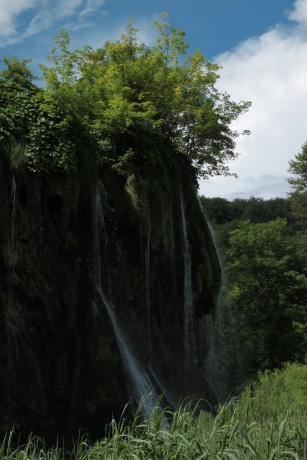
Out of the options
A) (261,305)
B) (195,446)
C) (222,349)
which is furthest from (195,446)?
(261,305)

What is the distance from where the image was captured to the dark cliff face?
10.4 metres

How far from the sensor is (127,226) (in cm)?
1431

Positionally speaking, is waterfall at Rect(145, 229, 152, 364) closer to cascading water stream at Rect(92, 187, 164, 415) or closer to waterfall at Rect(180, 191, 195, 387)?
cascading water stream at Rect(92, 187, 164, 415)

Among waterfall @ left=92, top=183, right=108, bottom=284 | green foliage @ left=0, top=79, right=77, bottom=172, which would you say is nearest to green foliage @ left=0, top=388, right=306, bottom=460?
green foliage @ left=0, top=79, right=77, bottom=172

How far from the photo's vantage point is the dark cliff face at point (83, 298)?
10.4 metres

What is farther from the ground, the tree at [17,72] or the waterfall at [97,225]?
the tree at [17,72]

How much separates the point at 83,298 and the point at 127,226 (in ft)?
9.81

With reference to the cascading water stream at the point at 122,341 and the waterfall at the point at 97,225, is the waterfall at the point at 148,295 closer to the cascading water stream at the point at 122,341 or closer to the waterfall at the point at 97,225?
the cascading water stream at the point at 122,341

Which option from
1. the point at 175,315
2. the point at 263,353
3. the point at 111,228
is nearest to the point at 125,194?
the point at 111,228

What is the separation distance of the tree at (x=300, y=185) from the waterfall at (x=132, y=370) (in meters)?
21.0

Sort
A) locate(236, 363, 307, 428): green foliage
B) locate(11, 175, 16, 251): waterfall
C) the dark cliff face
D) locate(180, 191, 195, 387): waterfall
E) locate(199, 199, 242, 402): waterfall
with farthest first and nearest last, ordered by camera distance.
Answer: locate(199, 199, 242, 402): waterfall → locate(180, 191, 195, 387): waterfall → locate(236, 363, 307, 428): green foliage → locate(11, 175, 16, 251): waterfall → the dark cliff face

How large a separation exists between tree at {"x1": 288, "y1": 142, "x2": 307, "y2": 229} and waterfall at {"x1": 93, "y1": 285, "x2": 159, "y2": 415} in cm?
2098

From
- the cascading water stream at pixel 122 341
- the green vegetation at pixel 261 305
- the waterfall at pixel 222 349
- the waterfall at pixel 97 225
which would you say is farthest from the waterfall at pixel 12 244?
the green vegetation at pixel 261 305

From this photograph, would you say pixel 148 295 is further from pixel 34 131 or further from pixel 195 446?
pixel 195 446
